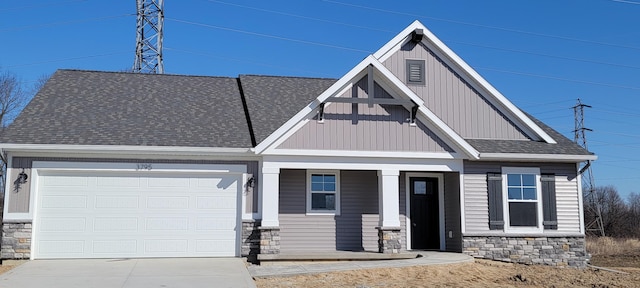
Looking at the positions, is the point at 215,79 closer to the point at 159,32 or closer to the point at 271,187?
the point at 271,187

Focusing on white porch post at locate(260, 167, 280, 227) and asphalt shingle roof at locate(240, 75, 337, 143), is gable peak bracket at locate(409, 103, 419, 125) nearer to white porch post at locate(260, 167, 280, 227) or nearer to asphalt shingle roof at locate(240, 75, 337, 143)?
asphalt shingle roof at locate(240, 75, 337, 143)

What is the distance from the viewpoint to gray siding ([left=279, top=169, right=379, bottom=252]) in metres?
15.2

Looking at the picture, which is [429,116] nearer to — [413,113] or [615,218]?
[413,113]

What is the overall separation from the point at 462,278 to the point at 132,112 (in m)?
9.22

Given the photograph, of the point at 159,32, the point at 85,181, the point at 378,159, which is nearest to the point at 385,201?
the point at 378,159

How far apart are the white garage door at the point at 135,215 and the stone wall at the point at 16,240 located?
0.68 feet

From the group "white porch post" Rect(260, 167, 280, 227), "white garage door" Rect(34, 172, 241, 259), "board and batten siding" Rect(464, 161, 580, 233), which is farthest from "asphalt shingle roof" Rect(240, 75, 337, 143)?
"board and batten siding" Rect(464, 161, 580, 233)

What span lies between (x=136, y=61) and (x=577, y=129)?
2786 cm

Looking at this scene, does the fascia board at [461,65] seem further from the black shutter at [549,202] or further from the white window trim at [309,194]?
the white window trim at [309,194]

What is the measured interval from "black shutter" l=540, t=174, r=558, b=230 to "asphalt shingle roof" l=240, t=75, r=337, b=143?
6.90m

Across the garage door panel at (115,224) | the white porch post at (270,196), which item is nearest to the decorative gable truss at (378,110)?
the white porch post at (270,196)

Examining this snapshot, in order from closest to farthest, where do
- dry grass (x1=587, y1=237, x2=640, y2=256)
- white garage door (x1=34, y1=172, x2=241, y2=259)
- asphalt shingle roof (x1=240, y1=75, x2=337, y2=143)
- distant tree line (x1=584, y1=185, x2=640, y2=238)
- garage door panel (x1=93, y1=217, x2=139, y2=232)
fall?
white garage door (x1=34, y1=172, x2=241, y2=259), garage door panel (x1=93, y1=217, x2=139, y2=232), asphalt shingle roof (x1=240, y1=75, x2=337, y2=143), dry grass (x1=587, y1=237, x2=640, y2=256), distant tree line (x1=584, y1=185, x2=640, y2=238)

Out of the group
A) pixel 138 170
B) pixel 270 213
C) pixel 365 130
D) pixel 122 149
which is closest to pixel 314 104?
pixel 365 130

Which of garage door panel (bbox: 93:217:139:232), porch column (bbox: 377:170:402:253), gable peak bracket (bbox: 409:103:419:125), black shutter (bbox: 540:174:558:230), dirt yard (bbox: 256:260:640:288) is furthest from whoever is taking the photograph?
black shutter (bbox: 540:174:558:230)
